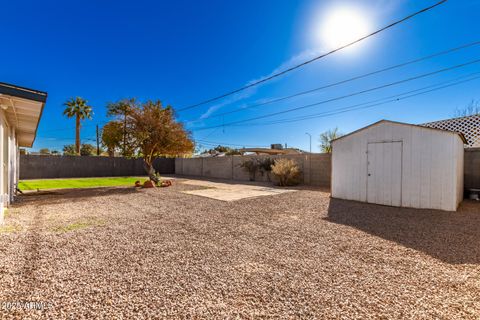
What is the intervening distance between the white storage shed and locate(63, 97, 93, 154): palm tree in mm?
25358

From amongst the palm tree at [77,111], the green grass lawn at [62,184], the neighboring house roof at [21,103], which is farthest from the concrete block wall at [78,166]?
the neighboring house roof at [21,103]

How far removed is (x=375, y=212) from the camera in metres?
5.86

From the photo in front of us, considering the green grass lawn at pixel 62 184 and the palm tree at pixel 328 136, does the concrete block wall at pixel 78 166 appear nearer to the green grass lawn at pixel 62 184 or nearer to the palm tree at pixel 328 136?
the green grass lawn at pixel 62 184

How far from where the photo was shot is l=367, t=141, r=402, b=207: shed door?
6664mm

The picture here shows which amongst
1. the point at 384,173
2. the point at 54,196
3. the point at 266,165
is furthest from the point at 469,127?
the point at 54,196

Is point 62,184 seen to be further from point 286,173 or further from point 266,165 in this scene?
point 286,173

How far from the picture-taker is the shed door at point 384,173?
666 cm

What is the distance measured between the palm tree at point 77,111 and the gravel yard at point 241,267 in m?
21.5

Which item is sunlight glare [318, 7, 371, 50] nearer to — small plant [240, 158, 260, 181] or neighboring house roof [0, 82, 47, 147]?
neighboring house roof [0, 82, 47, 147]

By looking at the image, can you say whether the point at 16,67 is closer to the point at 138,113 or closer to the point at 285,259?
the point at 138,113

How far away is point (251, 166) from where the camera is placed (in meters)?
15.2

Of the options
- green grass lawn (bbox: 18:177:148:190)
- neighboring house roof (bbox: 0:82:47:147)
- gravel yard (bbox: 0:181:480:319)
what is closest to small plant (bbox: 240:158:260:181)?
green grass lawn (bbox: 18:177:148:190)

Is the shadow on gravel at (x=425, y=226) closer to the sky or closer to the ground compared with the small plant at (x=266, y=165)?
closer to the ground

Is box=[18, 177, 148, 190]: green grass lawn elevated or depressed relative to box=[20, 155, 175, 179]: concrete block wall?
depressed
